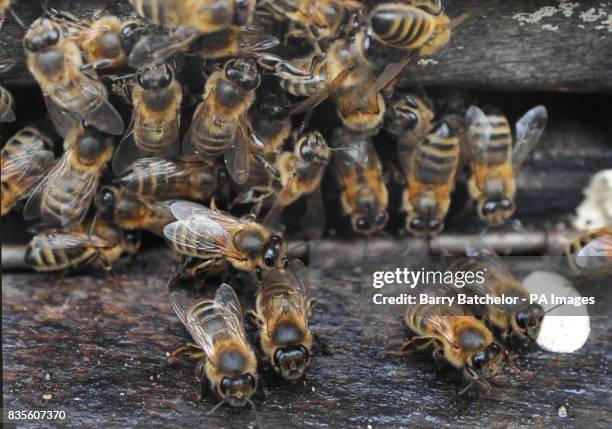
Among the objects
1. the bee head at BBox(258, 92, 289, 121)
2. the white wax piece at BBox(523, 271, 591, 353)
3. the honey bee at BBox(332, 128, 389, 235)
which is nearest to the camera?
the white wax piece at BBox(523, 271, 591, 353)

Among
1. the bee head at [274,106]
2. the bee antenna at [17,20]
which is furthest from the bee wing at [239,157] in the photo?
the bee antenna at [17,20]

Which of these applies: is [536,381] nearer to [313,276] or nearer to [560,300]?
[560,300]

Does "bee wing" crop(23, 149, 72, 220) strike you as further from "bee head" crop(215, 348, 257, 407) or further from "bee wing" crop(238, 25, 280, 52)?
"bee head" crop(215, 348, 257, 407)

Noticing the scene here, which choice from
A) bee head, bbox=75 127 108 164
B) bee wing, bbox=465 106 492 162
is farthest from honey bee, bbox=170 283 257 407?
bee wing, bbox=465 106 492 162

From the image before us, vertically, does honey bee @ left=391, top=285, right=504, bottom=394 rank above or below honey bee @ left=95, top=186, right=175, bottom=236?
below

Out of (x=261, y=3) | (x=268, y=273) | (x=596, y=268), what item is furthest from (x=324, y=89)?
(x=596, y=268)
